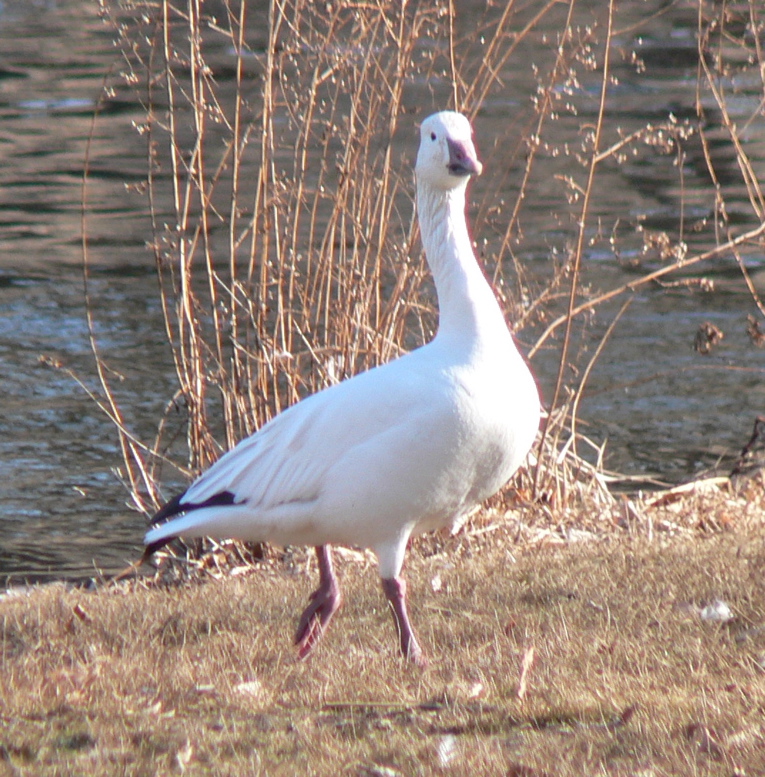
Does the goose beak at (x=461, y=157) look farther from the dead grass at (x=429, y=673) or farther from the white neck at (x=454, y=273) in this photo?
the dead grass at (x=429, y=673)

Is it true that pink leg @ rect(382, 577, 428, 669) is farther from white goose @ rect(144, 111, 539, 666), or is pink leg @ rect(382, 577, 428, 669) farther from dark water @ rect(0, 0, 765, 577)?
dark water @ rect(0, 0, 765, 577)

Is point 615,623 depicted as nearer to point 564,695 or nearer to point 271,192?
point 564,695

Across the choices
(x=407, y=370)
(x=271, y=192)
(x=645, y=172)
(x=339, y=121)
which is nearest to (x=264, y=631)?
(x=407, y=370)

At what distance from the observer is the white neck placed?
4816 millimetres

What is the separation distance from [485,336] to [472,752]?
1574 mm

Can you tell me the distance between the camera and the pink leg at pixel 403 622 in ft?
15.3

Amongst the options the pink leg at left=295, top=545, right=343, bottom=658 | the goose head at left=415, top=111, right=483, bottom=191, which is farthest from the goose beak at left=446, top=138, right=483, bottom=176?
the pink leg at left=295, top=545, right=343, bottom=658

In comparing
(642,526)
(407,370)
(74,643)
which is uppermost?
(407,370)

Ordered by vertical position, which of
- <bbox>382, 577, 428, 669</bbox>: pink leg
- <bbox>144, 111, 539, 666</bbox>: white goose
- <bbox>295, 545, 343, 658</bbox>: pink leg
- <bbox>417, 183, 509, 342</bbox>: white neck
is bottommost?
<bbox>295, 545, 343, 658</bbox>: pink leg

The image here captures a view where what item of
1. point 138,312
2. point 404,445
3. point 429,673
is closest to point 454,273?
point 404,445

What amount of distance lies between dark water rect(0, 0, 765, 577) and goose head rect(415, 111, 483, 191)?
1658mm

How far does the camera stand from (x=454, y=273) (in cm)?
497

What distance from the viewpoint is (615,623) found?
504 cm

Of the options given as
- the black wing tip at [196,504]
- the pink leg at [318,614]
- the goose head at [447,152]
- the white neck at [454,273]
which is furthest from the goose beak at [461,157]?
the pink leg at [318,614]
